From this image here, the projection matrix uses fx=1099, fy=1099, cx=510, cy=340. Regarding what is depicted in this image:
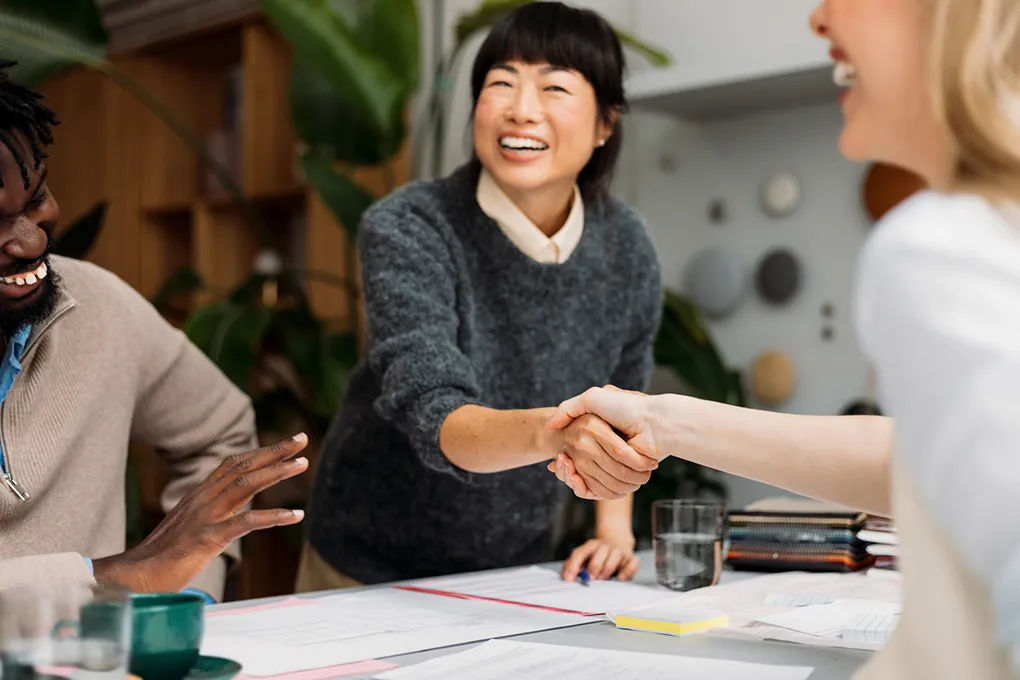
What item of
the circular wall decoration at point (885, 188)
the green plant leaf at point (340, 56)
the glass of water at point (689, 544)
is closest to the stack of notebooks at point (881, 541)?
the glass of water at point (689, 544)

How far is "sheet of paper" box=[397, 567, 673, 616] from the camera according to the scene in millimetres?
1327

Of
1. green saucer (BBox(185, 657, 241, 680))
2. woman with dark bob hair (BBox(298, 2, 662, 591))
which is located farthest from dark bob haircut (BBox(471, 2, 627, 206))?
green saucer (BBox(185, 657, 241, 680))

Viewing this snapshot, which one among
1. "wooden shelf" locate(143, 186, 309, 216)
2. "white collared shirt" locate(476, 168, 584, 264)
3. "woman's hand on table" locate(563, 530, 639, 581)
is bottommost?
"woman's hand on table" locate(563, 530, 639, 581)

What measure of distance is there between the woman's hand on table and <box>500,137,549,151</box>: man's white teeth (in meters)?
0.58

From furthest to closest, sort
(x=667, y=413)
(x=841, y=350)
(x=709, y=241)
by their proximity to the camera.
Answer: (x=709, y=241), (x=841, y=350), (x=667, y=413)

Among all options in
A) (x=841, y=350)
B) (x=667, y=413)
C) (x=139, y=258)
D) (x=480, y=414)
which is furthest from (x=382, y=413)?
(x=139, y=258)

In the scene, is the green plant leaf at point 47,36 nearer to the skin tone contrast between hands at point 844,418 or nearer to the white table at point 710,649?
the skin tone contrast between hands at point 844,418

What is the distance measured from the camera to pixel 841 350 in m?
2.64

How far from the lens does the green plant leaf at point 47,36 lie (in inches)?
100

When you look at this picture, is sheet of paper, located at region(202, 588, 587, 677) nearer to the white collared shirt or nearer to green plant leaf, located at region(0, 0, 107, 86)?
the white collared shirt

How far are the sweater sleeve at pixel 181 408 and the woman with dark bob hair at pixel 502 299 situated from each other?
16cm

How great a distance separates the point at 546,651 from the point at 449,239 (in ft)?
2.42

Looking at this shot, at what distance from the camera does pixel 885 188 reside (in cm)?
251

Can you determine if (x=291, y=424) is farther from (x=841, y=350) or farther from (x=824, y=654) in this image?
(x=824, y=654)
